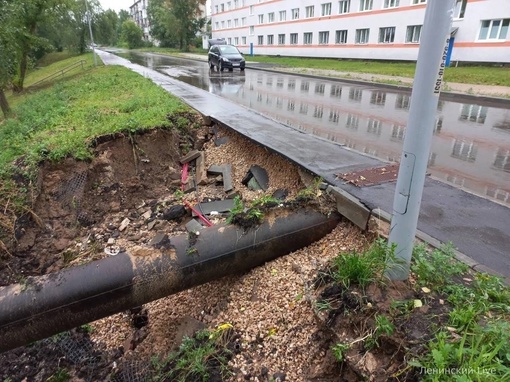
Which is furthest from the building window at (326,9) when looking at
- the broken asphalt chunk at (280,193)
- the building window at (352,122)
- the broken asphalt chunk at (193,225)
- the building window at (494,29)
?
the broken asphalt chunk at (193,225)

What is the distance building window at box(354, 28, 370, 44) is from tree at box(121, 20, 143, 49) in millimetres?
60830

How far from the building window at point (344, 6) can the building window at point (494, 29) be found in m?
13.6

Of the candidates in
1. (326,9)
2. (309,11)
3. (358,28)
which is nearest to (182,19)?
(309,11)

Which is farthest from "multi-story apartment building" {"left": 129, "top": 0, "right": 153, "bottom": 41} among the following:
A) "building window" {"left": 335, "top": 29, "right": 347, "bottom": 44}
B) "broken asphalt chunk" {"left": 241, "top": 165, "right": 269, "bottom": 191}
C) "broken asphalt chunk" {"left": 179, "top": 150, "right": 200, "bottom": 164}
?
"broken asphalt chunk" {"left": 241, "top": 165, "right": 269, "bottom": 191}

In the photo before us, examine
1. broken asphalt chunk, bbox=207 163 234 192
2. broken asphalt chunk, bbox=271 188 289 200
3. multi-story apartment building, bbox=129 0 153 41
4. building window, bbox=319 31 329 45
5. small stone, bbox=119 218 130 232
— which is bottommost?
small stone, bbox=119 218 130 232

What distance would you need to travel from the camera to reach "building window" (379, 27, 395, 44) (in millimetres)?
28422

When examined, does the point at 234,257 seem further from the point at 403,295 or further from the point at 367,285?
the point at 403,295

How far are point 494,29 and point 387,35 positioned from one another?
881 cm

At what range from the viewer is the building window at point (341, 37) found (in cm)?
3344

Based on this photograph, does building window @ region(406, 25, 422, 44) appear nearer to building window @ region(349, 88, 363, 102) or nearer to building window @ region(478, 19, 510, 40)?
building window @ region(478, 19, 510, 40)

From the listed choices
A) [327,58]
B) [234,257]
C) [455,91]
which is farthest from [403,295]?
[327,58]

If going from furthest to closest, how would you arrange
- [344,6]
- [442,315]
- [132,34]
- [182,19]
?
[132,34] < [182,19] < [344,6] < [442,315]

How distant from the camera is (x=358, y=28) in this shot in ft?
103

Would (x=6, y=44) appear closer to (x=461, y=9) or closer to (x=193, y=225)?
(x=193, y=225)
